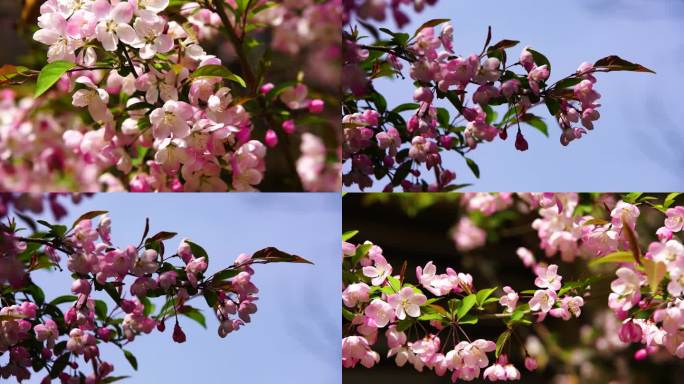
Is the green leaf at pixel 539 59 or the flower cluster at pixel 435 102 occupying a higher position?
the green leaf at pixel 539 59

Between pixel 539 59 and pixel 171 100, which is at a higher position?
pixel 539 59

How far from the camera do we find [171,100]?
1.18m

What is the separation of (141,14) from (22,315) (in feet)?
1.96

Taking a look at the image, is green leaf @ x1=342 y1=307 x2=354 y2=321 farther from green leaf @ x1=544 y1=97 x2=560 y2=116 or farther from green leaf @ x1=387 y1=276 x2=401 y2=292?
green leaf @ x1=544 y1=97 x2=560 y2=116

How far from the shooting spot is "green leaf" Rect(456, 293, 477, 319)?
1373 mm

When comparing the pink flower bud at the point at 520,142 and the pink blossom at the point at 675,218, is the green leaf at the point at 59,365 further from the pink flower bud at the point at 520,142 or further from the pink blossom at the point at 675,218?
the pink blossom at the point at 675,218

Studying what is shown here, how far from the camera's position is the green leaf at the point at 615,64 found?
4.48ft

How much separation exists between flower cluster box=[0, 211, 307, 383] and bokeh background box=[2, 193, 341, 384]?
0.03 meters

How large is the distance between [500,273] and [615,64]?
55 centimetres

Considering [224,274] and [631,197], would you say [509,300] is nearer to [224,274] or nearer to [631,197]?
[631,197]

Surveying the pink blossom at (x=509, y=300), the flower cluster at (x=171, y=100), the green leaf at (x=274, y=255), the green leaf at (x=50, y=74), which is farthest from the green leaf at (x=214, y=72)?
the pink blossom at (x=509, y=300)

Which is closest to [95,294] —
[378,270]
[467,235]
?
[378,270]

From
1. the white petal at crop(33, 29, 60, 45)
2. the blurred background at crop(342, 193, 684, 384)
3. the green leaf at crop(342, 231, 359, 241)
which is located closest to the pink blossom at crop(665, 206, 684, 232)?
the blurred background at crop(342, 193, 684, 384)

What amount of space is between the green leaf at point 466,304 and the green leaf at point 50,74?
822 mm
